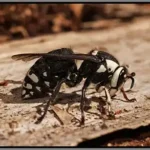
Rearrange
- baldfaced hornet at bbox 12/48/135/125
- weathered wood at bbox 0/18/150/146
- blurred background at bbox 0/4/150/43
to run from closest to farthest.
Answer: weathered wood at bbox 0/18/150/146 < baldfaced hornet at bbox 12/48/135/125 < blurred background at bbox 0/4/150/43

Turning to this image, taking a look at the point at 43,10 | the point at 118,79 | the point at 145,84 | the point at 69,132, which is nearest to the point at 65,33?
the point at 43,10

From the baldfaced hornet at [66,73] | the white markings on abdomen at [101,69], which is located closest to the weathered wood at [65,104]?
the baldfaced hornet at [66,73]

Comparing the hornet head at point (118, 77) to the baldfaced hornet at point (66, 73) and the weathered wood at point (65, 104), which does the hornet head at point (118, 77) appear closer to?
the baldfaced hornet at point (66, 73)

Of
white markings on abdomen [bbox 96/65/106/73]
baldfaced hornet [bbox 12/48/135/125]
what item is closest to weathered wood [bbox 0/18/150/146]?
baldfaced hornet [bbox 12/48/135/125]

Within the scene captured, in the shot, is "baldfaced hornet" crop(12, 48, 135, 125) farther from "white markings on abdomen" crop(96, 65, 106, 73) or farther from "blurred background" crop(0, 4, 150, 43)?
"blurred background" crop(0, 4, 150, 43)

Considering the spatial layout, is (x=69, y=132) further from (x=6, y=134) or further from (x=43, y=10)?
(x=43, y=10)

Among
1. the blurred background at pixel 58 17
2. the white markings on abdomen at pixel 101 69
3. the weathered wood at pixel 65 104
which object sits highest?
the blurred background at pixel 58 17
